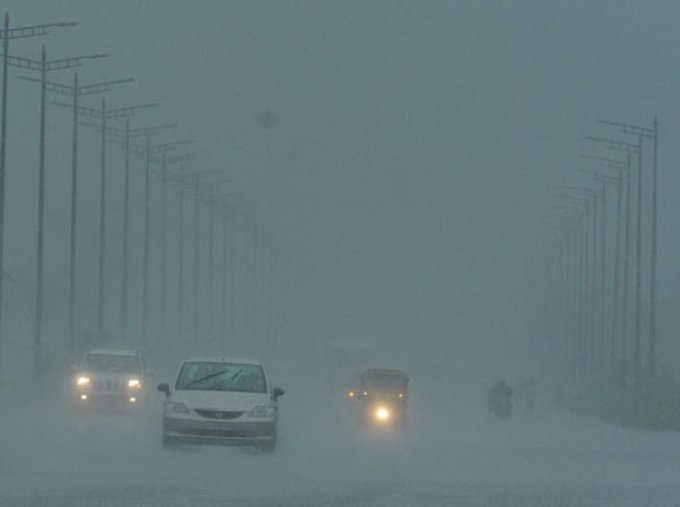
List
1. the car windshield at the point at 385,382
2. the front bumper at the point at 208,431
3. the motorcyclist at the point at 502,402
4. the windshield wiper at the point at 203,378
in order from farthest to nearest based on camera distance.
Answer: the motorcyclist at the point at 502,402 → the car windshield at the point at 385,382 → the windshield wiper at the point at 203,378 → the front bumper at the point at 208,431

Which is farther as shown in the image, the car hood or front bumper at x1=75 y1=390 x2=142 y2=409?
front bumper at x1=75 y1=390 x2=142 y2=409

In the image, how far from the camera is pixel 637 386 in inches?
2440

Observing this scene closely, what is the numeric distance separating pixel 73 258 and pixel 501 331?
408 feet

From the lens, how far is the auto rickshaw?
4331cm

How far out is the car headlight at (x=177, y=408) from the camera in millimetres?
29453

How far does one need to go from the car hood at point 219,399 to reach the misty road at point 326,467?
0.88 m

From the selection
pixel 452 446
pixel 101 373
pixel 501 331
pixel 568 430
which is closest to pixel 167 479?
pixel 452 446

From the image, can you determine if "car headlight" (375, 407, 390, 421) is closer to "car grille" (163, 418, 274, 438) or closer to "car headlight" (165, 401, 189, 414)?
"car grille" (163, 418, 274, 438)

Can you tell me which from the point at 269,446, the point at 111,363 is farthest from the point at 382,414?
the point at 269,446

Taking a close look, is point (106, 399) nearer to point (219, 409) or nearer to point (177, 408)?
point (177, 408)

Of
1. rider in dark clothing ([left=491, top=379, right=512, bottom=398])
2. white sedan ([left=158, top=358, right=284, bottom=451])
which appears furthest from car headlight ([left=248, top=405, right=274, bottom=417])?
rider in dark clothing ([left=491, top=379, right=512, bottom=398])

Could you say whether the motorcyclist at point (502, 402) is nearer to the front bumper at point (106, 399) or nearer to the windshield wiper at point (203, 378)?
the front bumper at point (106, 399)

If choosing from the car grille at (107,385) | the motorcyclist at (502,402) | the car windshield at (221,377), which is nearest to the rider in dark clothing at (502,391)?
the motorcyclist at (502,402)

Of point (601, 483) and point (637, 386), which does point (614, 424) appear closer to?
point (637, 386)
